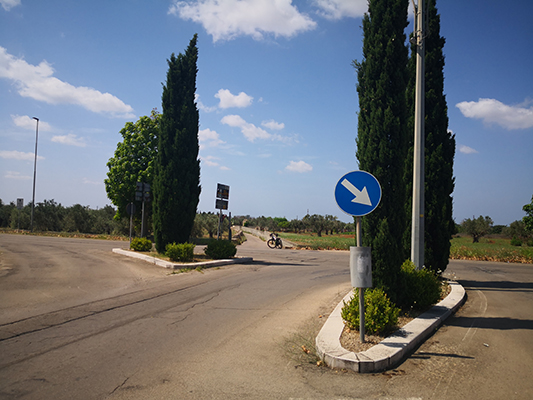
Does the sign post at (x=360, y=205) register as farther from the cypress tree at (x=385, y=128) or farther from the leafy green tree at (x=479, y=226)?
the leafy green tree at (x=479, y=226)

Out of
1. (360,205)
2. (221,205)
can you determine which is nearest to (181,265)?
(221,205)

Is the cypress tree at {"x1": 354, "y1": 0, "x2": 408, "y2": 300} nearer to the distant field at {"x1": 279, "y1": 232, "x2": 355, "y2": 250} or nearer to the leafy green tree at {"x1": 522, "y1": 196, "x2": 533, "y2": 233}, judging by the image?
the distant field at {"x1": 279, "y1": 232, "x2": 355, "y2": 250}

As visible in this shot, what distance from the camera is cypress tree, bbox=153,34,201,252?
53.0 ft

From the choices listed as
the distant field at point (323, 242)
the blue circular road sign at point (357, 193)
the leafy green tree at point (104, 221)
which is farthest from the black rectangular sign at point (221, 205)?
the leafy green tree at point (104, 221)

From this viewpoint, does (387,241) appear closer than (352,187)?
No

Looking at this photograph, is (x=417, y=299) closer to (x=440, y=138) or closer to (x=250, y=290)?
(x=250, y=290)

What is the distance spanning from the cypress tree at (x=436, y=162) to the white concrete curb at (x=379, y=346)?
176 inches

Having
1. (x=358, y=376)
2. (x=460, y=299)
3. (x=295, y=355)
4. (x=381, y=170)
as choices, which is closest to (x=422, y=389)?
(x=358, y=376)

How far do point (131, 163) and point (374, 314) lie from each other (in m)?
29.7

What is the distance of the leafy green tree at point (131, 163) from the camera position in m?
31.1

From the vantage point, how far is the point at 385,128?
22.4 ft

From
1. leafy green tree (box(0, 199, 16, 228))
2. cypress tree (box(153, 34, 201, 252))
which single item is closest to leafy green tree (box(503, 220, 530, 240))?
cypress tree (box(153, 34, 201, 252))

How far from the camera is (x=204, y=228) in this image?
4988 centimetres

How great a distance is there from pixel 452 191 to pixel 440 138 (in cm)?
173
